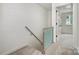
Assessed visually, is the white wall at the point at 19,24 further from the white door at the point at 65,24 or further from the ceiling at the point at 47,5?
the white door at the point at 65,24

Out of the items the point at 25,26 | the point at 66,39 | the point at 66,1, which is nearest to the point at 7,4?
the point at 25,26

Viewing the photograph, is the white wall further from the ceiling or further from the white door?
the white door

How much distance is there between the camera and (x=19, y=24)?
1.61 metres

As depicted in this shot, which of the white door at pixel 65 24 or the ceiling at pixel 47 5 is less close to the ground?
the ceiling at pixel 47 5

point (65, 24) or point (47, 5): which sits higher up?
point (47, 5)

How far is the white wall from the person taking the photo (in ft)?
5.22

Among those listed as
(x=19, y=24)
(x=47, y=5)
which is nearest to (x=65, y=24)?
(x=47, y=5)

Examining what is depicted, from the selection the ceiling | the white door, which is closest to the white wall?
the ceiling

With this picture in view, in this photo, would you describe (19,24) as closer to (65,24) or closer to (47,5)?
(47,5)

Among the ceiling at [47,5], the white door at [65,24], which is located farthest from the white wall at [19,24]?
the white door at [65,24]

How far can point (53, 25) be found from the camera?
64.6 inches

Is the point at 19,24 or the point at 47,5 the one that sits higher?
the point at 47,5

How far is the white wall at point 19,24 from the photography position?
159cm

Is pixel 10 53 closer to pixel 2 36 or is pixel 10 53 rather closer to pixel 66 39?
pixel 2 36
